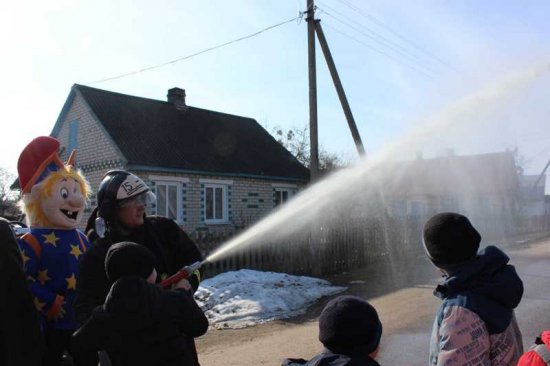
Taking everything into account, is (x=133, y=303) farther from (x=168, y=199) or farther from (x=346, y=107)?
(x=168, y=199)

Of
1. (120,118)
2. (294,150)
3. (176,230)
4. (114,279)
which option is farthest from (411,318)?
(294,150)

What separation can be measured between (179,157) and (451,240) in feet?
51.2

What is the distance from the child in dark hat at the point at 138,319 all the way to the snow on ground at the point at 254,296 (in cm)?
561

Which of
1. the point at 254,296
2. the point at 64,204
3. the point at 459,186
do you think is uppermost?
the point at 459,186

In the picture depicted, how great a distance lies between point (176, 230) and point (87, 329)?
87 centimetres

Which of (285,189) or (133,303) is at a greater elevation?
(285,189)

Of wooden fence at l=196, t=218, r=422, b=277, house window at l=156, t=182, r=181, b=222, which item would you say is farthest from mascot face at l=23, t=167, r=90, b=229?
house window at l=156, t=182, r=181, b=222

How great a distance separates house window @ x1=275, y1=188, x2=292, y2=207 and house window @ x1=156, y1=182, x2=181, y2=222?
5105mm

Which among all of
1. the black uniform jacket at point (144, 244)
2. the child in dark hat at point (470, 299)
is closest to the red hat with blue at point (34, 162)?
the black uniform jacket at point (144, 244)

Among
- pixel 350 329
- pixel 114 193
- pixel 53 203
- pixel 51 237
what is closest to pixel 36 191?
pixel 53 203

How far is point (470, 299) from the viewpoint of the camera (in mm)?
2221

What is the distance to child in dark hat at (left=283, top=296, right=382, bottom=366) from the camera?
193 centimetres

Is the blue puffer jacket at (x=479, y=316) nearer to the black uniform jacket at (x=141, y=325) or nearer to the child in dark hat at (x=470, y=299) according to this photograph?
the child in dark hat at (x=470, y=299)

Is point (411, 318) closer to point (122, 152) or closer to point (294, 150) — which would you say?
point (122, 152)
